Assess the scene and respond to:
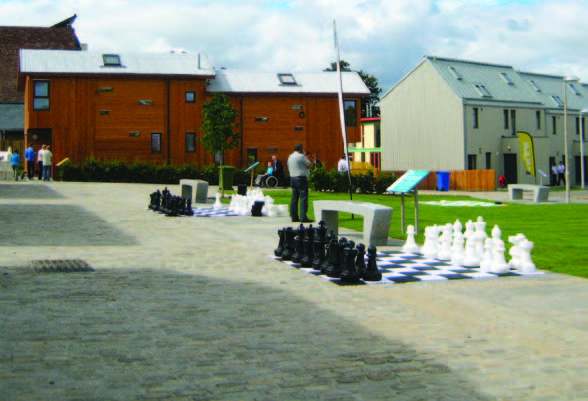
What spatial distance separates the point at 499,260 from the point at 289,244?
3071 millimetres

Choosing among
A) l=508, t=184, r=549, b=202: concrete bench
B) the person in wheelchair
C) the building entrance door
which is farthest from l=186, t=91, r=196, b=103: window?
the building entrance door

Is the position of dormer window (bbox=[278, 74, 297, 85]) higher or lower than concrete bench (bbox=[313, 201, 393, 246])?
higher

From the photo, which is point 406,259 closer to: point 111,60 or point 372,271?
point 372,271

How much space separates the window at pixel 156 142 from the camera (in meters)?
46.8

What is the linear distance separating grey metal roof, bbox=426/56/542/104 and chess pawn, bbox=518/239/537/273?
44750 millimetres

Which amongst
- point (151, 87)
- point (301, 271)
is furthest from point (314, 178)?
point (301, 271)

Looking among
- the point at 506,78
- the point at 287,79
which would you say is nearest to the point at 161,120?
the point at 287,79

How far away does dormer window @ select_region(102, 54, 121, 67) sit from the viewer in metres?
46.4

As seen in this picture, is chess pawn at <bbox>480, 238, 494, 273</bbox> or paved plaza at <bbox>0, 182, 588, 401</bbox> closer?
paved plaza at <bbox>0, 182, 588, 401</bbox>

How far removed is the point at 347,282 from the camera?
29.9ft

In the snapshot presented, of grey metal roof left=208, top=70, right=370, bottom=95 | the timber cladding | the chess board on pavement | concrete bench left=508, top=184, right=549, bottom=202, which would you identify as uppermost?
grey metal roof left=208, top=70, right=370, bottom=95

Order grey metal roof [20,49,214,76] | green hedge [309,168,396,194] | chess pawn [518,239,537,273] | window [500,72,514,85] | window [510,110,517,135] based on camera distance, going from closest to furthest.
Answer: chess pawn [518,239,537,273], green hedge [309,168,396,194], grey metal roof [20,49,214,76], window [510,110,517,135], window [500,72,514,85]

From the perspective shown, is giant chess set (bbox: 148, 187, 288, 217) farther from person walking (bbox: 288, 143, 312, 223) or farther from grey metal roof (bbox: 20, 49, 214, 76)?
grey metal roof (bbox: 20, 49, 214, 76)

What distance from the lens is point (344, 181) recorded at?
3359cm
